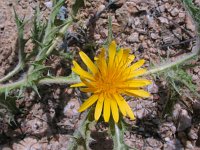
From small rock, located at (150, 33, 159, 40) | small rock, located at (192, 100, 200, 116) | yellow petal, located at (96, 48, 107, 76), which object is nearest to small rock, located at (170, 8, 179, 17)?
small rock, located at (150, 33, 159, 40)

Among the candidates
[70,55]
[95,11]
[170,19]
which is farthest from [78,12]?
[170,19]

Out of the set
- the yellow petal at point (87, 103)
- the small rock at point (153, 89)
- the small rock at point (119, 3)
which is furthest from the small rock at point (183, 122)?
the small rock at point (119, 3)

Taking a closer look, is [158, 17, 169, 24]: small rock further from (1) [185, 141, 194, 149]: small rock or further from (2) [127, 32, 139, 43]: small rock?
(1) [185, 141, 194, 149]: small rock

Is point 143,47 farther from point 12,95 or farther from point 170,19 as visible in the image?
point 12,95

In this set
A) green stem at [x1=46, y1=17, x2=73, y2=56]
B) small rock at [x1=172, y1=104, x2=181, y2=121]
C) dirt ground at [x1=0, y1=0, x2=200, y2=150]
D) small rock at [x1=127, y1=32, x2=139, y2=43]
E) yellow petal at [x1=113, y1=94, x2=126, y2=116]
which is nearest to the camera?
yellow petal at [x1=113, y1=94, x2=126, y2=116]

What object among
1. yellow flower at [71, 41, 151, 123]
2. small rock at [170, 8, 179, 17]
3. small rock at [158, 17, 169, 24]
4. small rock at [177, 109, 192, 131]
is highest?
small rock at [170, 8, 179, 17]

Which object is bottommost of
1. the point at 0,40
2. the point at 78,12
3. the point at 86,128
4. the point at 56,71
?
the point at 86,128

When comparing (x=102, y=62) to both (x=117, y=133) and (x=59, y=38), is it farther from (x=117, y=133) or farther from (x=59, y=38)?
(x=59, y=38)
